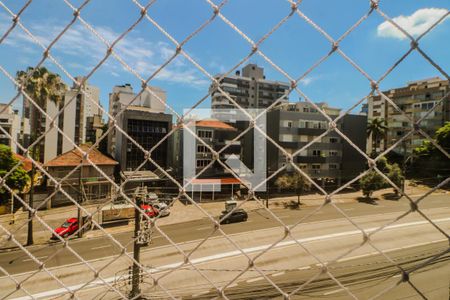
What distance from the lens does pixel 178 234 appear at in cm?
1425

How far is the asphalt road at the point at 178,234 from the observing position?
10.8 m

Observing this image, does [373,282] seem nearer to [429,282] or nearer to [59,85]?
[429,282]

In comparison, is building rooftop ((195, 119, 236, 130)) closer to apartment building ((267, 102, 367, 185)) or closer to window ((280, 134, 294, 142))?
apartment building ((267, 102, 367, 185))

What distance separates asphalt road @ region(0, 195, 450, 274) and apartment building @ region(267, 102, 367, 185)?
482 centimetres

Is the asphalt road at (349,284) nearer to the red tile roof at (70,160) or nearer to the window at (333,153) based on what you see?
the red tile roof at (70,160)

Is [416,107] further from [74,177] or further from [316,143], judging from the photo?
[74,177]

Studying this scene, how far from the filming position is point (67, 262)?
10.3m

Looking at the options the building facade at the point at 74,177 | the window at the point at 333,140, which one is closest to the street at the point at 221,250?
the building facade at the point at 74,177

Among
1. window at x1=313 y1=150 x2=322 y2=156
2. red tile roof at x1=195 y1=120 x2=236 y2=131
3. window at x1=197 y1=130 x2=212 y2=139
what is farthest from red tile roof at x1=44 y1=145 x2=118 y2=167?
window at x1=313 y1=150 x2=322 y2=156

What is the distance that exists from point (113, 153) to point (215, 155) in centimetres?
2771

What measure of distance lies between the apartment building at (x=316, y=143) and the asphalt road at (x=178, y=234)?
15.8ft

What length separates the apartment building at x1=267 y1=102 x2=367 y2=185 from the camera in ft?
78.9

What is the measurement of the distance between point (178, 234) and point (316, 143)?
48.7 ft

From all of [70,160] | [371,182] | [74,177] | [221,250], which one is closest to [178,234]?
[221,250]
